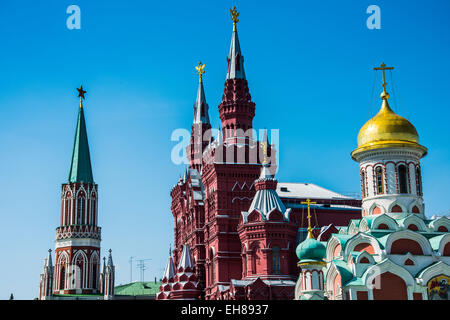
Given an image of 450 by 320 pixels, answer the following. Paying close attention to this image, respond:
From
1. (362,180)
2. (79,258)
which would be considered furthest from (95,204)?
(362,180)

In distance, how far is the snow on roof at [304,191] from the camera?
5622 cm

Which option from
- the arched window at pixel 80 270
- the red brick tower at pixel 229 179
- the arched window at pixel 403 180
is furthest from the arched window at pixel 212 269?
the arched window at pixel 80 270

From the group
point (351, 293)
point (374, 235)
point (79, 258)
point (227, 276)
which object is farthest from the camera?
point (79, 258)

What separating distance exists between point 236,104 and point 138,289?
118 feet

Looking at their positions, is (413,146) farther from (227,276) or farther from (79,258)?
(79,258)

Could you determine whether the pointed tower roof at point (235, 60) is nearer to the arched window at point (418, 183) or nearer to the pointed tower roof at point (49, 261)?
the arched window at point (418, 183)

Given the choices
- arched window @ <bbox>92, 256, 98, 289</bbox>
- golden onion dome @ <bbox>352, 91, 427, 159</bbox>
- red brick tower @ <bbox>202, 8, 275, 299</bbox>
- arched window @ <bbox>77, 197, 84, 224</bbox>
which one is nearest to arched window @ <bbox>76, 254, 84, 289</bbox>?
arched window @ <bbox>92, 256, 98, 289</bbox>

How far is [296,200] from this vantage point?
54.5 m

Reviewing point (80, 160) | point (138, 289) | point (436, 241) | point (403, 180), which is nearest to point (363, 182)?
point (403, 180)

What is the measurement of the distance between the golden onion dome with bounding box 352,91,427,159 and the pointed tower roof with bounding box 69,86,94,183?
42.1 m

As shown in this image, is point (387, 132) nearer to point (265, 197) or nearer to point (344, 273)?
point (344, 273)

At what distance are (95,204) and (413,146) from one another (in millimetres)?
44456

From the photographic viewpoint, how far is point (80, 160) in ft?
246
